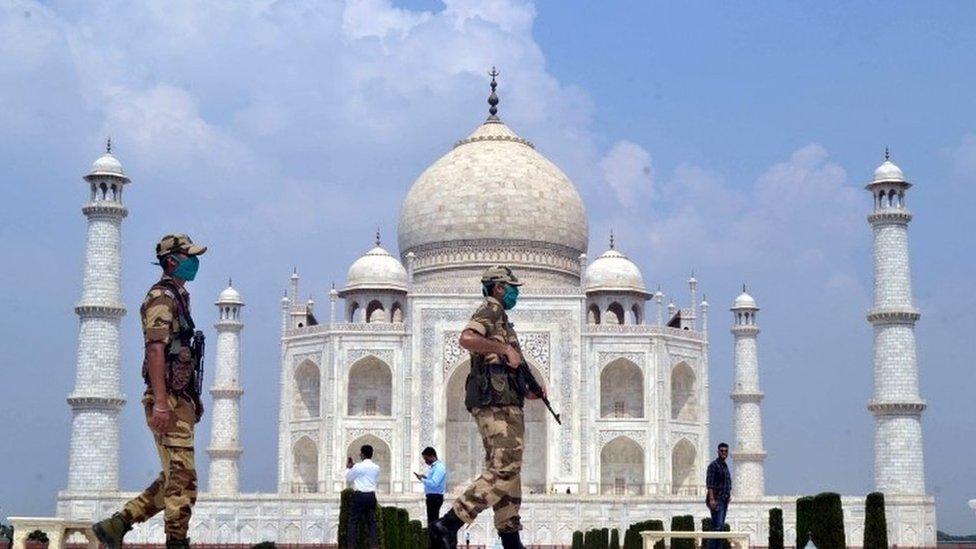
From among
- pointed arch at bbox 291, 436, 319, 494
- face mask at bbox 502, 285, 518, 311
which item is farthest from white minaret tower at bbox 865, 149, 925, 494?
face mask at bbox 502, 285, 518, 311

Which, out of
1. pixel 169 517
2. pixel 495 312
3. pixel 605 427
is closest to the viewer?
pixel 169 517

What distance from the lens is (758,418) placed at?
1394 inches

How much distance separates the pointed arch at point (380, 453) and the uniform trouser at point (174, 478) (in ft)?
75.9

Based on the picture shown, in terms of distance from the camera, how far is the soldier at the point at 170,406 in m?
7.64

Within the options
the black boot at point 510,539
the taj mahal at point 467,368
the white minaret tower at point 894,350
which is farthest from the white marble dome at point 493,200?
the black boot at point 510,539

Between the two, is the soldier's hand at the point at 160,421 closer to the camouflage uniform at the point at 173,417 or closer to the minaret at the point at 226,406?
the camouflage uniform at the point at 173,417

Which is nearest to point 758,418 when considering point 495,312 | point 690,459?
point 690,459

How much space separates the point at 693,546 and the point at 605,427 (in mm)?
17137

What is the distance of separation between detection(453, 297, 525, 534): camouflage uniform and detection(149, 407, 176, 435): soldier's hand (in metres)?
1.51

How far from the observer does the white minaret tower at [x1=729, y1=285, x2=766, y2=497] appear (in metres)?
35.2

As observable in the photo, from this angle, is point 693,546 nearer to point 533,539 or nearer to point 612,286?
point 533,539

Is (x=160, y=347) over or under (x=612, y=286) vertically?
under

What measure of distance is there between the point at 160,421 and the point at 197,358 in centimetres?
44

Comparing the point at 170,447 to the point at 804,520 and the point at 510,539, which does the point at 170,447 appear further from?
the point at 804,520
